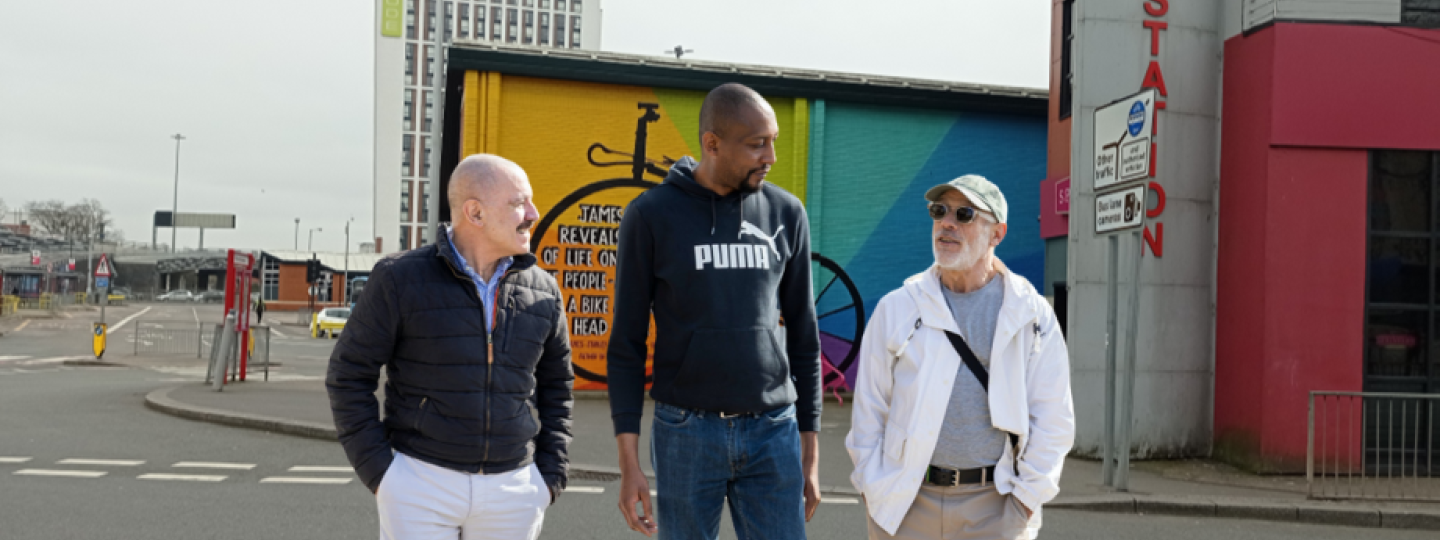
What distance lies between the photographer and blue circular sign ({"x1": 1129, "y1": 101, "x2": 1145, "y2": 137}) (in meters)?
8.32

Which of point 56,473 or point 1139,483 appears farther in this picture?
point 1139,483

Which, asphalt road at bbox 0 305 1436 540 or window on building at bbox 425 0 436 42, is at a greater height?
window on building at bbox 425 0 436 42

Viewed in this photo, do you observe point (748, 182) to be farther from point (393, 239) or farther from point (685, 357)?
point (393, 239)

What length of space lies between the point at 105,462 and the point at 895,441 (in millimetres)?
8518

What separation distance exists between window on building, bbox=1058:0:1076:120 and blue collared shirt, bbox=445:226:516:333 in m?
10.8

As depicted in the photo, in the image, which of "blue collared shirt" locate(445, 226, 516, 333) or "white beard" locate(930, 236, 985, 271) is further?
"white beard" locate(930, 236, 985, 271)

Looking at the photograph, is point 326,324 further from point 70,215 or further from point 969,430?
point 70,215

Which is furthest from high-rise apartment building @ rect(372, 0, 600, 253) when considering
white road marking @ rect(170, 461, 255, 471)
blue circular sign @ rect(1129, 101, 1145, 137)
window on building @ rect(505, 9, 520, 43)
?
blue circular sign @ rect(1129, 101, 1145, 137)

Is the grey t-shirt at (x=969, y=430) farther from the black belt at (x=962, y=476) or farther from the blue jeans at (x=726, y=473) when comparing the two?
the blue jeans at (x=726, y=473)

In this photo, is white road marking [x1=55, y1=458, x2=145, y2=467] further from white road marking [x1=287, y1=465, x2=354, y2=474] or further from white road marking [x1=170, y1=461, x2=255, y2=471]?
white road marking [x1=287, y1=465, x2=354, y2=474]

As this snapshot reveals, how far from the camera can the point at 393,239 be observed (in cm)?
9156

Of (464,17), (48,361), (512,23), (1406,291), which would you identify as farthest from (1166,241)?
(512,23)

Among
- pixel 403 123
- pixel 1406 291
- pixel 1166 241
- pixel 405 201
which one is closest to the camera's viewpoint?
pixel 1406 291

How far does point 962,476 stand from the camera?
3.30m
